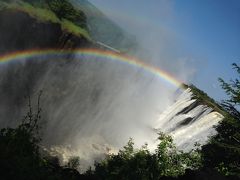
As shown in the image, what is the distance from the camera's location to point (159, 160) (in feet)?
62.0

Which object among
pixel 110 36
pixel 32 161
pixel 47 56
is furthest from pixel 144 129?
pixel 110 36

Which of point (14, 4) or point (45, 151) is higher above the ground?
point (14, 4)

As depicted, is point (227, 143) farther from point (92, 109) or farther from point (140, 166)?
point (92, 109)

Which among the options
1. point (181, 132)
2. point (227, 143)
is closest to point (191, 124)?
point (181, 132)

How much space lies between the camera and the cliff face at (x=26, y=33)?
36.4 meters

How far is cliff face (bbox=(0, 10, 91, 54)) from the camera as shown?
36406mm

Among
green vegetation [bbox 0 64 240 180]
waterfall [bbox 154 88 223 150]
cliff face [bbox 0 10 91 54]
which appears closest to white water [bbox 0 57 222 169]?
waterfall [bbox 154 88 223 150]

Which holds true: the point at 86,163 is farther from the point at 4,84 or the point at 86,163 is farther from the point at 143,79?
the point at 143,79

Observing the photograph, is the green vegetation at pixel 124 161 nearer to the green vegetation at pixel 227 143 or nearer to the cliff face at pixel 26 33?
the green vegetation at pixel 227 143

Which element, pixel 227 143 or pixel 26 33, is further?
pixel 26 33

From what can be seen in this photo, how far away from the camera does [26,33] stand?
127ft

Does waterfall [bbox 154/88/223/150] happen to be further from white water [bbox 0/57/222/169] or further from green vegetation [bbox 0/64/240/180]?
green vegetation [bbox 0/64/240/180]

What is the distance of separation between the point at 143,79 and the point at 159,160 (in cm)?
5763

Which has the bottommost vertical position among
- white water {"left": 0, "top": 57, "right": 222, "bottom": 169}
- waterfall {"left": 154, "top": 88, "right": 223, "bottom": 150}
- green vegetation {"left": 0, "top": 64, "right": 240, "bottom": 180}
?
green vegetation {"left": 0, "top": 64, "right": 240, "bottom": 180}
